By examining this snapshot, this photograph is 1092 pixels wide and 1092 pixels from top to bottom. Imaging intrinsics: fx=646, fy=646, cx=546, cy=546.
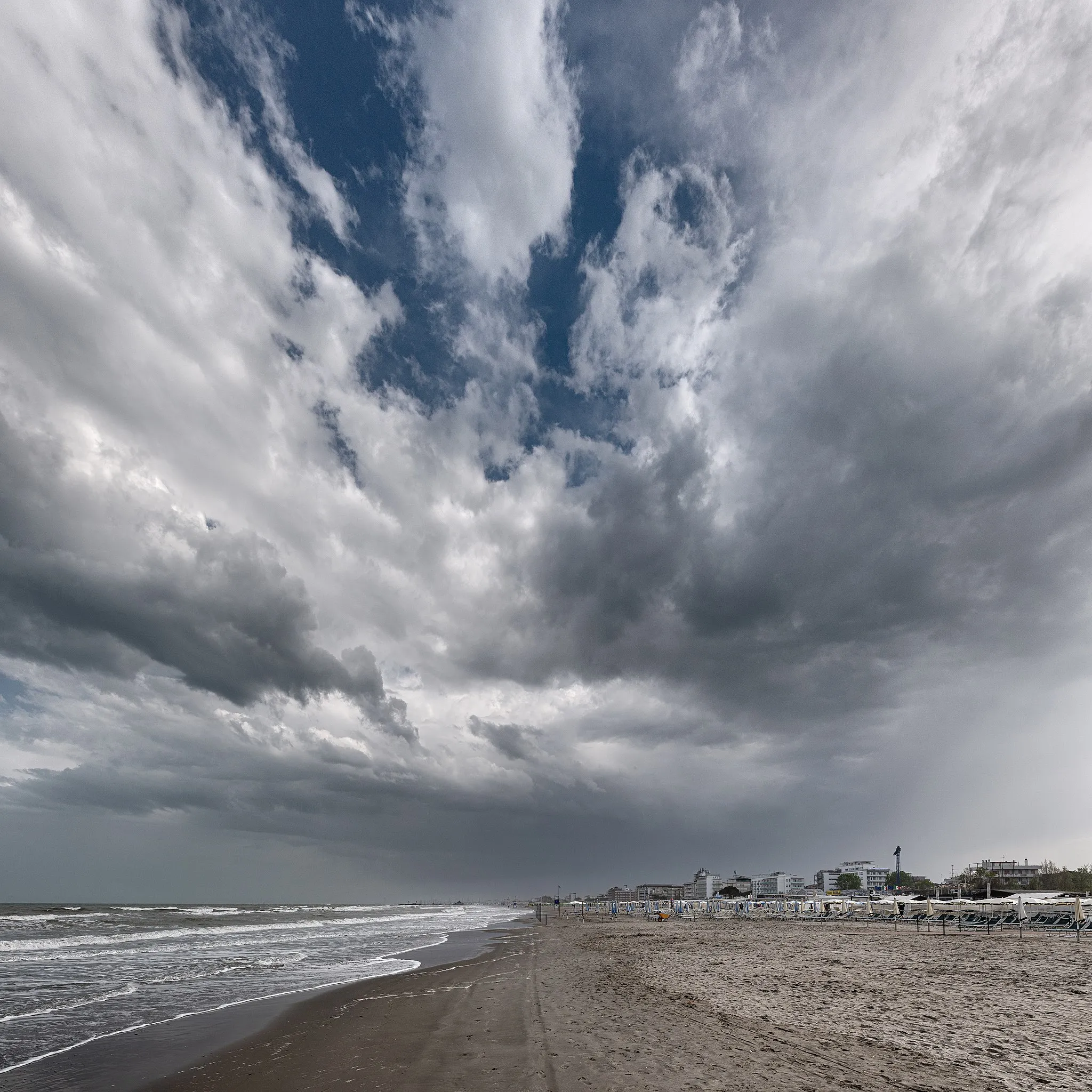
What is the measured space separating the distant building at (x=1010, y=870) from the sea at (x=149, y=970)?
13803cm

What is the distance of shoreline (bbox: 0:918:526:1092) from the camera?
38.4 feet

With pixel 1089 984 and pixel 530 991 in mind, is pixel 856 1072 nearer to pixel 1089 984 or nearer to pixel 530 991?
pixel 530 991

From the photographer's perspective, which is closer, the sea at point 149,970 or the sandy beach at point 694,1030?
the sandy beach at point 694,1030

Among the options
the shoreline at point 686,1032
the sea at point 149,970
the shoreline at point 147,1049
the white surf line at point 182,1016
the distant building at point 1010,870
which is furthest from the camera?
the distant building at point 1010,870

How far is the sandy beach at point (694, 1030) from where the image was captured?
1019cm

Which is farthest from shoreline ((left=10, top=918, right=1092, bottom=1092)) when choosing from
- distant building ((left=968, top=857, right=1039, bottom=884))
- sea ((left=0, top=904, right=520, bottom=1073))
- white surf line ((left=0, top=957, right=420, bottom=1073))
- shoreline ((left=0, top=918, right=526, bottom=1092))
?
distant building ((left=968, top=857, right=1039, bottom=884))

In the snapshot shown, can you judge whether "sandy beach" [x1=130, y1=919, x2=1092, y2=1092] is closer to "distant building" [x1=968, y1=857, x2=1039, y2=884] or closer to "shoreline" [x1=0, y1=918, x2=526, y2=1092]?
"shoreline" [x1=0, y1=918, x2=526, y2=1092]

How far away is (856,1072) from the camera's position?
32.8ft

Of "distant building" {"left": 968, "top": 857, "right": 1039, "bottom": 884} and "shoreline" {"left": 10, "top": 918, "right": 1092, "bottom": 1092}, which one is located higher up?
"distant building" {"left": 968, "top": 857, "right": 1039, "bottom": 884}

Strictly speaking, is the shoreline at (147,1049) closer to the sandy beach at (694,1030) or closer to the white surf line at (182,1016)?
the white surf line at (182,1016)

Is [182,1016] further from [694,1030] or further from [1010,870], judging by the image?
[1010,870]

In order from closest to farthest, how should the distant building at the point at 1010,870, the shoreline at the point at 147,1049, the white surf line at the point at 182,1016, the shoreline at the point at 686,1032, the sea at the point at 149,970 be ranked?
the shoreline at the point at 686,1032, the shoreline at the point at 147,1049, the white surf line at the point at 182,1016, the sea at the point at 149,970, the distant building at the point at 1010,870

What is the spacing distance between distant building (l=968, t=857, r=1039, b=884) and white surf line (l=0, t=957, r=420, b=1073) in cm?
15535

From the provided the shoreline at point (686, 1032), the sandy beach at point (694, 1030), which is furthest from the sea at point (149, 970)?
the sandy beach at point (694, 1030)
